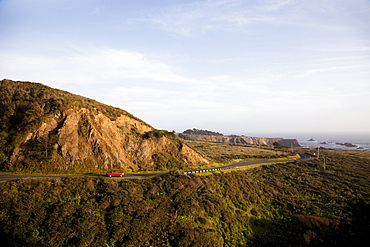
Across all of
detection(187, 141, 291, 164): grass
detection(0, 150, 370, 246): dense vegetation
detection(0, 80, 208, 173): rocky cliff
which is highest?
detection(0, 80, 208, 173): rocky cliff

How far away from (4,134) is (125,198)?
825 inches

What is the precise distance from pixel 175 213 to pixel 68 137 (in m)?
19.4

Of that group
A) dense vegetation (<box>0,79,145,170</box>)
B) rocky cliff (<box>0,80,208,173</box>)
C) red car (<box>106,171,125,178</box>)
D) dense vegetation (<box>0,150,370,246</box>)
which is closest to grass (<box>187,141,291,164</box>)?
rocky cliff (<box>0,80,208,173</box>)

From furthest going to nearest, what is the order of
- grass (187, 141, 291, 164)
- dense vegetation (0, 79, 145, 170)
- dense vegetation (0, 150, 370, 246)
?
grass (187, 141, 291, 164) → dense vegetation (0, 79, 145, 170) → dense vegetation (0, 150, 370, 246)

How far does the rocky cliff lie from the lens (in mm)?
29203

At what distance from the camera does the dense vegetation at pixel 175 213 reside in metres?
19.4

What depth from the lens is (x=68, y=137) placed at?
31766 mm

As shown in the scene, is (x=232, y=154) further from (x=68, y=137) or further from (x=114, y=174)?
(x=68, y=137)

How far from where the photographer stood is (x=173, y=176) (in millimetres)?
32125

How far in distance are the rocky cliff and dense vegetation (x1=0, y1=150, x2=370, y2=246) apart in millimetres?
6131

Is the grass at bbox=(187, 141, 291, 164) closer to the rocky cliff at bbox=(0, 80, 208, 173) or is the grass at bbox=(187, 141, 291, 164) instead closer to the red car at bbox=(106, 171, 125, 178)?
the rocky cliff at bbox=(0, 80, 208, 173)

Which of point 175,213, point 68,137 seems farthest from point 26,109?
point 175,213

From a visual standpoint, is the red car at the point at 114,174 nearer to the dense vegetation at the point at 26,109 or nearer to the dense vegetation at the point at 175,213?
the dense vegetation at the point at 175,213

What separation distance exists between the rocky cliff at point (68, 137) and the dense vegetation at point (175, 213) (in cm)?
613
